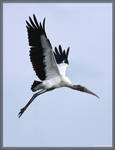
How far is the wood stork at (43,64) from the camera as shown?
2117 centimetres

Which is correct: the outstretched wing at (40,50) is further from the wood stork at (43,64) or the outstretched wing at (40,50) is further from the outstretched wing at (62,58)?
the outstretched wing at (62,58)

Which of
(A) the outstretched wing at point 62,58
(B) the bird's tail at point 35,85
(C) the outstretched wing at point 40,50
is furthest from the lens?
(A) the outstretched wing at point 62,58

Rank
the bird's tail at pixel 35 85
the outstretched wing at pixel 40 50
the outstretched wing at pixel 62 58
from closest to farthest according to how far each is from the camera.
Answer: the outstretched wing at pixel 40 50, the bird's tail at pixel 35 85, the outstretched wing at pixel 62 58

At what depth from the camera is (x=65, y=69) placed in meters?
23.5

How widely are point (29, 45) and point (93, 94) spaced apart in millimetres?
2800

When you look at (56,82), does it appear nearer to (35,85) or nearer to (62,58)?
(35,85)

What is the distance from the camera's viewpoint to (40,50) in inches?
841

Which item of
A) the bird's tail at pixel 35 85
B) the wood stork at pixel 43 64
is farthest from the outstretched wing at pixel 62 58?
the bird's tail at pixel 35 85

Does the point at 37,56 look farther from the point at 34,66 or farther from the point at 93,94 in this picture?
the point at 93,94

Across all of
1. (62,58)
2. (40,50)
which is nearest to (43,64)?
(40,50)

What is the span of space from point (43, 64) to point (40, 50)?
1.73 feet

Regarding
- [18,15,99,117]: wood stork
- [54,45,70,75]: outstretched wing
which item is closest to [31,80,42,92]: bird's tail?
[18,15,99,117]: wood stork

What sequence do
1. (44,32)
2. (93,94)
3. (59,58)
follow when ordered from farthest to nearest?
(59,58) → (93,94) → (44,32)

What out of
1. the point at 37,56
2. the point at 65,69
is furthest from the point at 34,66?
the point at 65,69
